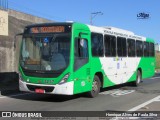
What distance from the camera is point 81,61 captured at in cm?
1412

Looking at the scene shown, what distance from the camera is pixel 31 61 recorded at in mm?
13914

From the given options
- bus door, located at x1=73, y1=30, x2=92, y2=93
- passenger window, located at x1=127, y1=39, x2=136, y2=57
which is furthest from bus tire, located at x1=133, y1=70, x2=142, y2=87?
bus door, located at x1=73, y1=30, x2=92, y2=93

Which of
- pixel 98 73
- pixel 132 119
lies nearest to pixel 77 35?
pixel 98 73

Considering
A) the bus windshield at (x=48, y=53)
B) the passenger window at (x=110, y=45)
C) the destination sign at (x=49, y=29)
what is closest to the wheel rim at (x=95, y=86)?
the passenger window at (x=110, y=45)

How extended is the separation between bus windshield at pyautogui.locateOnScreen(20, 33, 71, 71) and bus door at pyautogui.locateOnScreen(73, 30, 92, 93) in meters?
0.42

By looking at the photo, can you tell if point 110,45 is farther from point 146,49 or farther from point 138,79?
point 146,49

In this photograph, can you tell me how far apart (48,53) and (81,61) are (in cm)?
133

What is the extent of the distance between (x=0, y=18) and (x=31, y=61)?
1128 cm

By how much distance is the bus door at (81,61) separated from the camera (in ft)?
45.1

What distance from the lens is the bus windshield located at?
44.0 feet

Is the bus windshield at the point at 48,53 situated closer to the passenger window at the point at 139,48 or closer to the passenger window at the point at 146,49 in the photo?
the passenger window at the point at 139,48

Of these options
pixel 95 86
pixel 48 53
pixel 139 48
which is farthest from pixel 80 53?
pixel 139 48

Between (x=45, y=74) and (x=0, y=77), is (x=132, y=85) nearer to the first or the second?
(x=0, y=77)

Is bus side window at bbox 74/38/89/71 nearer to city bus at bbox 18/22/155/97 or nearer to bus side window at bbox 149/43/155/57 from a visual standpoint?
city bus at bbox 18/22/155/97
